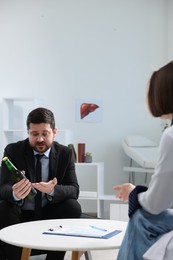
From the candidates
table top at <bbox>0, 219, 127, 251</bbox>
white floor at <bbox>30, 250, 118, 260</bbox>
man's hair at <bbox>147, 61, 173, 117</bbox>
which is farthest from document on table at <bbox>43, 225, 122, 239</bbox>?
white floor at <bbox>30, 250, 118, 260</bbox>

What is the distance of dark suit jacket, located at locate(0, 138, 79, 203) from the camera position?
3076 mm

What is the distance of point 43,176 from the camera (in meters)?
3.17

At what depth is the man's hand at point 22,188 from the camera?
8.74ft

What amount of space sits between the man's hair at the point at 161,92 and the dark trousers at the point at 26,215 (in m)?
1.48

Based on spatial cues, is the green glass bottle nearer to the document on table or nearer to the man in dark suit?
the man in dark suit

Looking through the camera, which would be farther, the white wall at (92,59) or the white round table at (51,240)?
the white wall at (92,59)

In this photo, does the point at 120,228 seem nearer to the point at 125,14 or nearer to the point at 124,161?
the point at 124,161

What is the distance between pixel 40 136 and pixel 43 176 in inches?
11.3

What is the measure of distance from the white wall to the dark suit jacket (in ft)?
8.73

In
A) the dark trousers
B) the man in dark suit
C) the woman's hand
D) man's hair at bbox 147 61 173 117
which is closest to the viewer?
man's hair at bbox 147 61 173 117

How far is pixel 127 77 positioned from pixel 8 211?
3354 mm

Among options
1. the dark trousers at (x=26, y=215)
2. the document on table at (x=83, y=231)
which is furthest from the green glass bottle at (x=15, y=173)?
the document on table at (x=83, y=231)

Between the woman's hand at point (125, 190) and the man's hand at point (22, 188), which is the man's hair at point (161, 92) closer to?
the woman's hand at point (125, 190)

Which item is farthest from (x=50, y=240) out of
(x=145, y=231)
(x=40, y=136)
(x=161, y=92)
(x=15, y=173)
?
(x=40, y=136)
